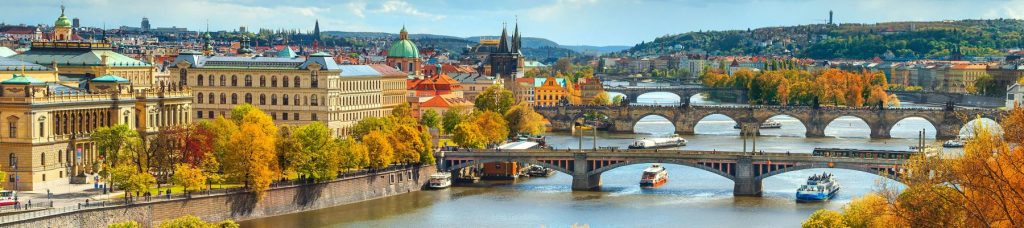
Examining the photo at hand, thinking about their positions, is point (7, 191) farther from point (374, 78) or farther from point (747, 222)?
point (374, 78)

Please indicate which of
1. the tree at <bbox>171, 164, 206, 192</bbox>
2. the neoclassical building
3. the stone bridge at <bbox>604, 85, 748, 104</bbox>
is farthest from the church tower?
the stone bridge at <bbox>604, 85, 748, 104</bbox>

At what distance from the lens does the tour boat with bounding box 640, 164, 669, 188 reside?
8094cm

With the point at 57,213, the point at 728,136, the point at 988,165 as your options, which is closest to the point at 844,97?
the point at 728,136

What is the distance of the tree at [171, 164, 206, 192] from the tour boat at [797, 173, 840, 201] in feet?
83.1

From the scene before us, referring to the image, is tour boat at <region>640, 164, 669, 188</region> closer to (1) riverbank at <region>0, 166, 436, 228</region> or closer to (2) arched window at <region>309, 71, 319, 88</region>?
(1) riverbank at <region>0, 166, 436, 228</region>

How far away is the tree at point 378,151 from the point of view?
3007 inches

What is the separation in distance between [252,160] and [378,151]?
11.1 m

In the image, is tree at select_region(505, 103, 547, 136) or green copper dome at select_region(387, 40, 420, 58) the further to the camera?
green copper dome at select_region(387, 40, 420, 58)

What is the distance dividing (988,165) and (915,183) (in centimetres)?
672

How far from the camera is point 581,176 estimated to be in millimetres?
80250

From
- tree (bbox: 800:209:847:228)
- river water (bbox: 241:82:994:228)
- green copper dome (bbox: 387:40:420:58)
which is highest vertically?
green copper dome (bbox: 387:40:420:58)

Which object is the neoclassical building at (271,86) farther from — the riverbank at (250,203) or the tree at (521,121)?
the tree at (521,121)

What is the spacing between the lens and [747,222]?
67062mm

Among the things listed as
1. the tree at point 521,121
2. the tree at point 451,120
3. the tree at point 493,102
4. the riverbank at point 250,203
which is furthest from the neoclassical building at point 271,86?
the tree at point 493,102
